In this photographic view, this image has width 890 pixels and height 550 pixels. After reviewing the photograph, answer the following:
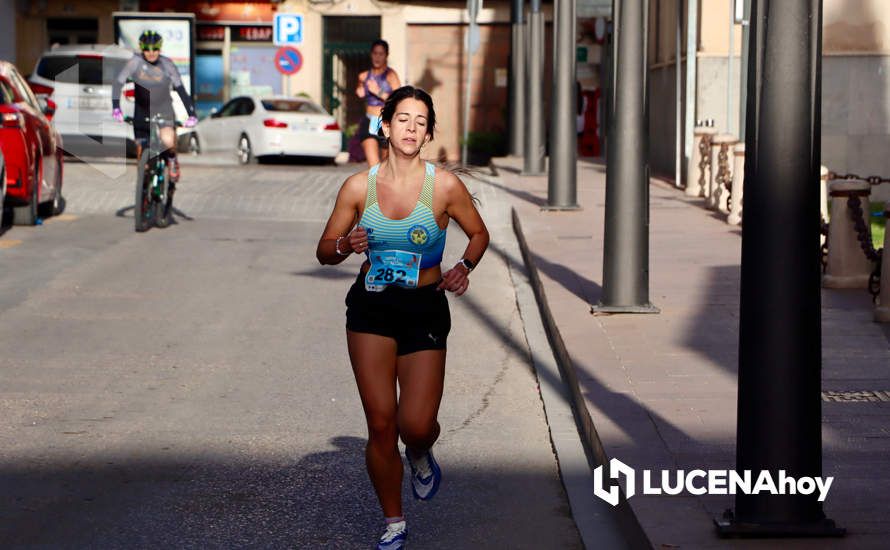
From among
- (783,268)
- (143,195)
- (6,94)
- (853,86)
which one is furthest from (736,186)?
(783,268)

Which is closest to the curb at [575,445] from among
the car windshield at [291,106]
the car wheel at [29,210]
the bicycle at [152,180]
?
the bicycle at [152,180]

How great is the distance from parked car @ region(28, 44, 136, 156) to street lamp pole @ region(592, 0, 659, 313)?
60.0ft

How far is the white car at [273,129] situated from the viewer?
31.4m

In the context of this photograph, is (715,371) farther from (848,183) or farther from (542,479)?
(848,183)

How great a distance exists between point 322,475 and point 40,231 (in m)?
10.5

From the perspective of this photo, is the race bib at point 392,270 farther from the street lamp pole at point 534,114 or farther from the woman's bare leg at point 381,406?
the street lamp pole at point 534,114

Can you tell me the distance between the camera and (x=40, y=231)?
1672cm

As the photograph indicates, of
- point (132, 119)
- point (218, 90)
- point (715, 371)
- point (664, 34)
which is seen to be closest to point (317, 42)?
point (218, 90)

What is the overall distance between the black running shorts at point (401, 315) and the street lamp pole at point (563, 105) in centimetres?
1232

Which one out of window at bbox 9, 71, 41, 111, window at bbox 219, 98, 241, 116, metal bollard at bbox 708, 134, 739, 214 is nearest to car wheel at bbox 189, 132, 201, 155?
window at bbox 219, 98, 241, 116

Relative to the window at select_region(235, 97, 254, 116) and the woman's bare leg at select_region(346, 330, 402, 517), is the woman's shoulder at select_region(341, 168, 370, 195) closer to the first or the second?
the woman's bare leg at select_region(346, 330, 402, 517)

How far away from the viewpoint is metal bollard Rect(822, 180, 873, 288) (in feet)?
38.8

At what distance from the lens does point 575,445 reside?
750cm

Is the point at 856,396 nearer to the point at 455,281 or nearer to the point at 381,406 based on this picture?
the point at 455,281
